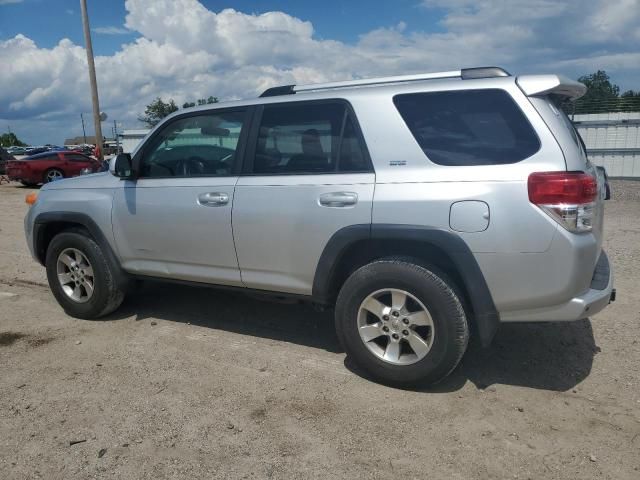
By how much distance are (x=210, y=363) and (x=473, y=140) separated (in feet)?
7.95

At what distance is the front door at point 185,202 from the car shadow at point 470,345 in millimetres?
451

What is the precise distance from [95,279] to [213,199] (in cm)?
152

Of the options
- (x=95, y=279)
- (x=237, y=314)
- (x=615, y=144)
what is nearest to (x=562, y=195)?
(x=237, y=314)

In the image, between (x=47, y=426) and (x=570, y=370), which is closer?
(x=47, y=426)

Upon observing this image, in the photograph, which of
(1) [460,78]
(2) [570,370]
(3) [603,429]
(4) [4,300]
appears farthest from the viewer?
(4) [4,300]

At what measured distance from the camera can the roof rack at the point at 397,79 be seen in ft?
11.7

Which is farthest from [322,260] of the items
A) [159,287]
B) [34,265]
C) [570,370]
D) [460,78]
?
[34,265]

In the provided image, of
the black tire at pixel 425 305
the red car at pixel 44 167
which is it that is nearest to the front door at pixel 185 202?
the black tire at pixel 425 305

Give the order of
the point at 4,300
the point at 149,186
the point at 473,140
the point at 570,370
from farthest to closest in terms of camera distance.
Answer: the point at 4,300
the point at 149,186
the point at 570,370
the point at 473,140

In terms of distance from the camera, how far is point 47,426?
326 centimetres

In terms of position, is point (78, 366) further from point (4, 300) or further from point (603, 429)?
point (603, 429)

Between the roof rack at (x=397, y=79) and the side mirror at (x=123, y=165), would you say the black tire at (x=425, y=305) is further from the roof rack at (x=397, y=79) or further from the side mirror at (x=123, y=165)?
the side mirror at (x=123, y=165)

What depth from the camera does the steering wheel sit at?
14.5 feet

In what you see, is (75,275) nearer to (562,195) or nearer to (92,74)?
(562,195)
